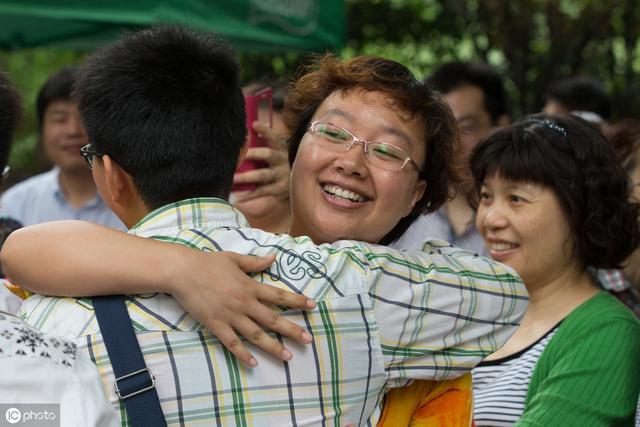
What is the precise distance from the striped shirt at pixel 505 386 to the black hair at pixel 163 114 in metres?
1.32

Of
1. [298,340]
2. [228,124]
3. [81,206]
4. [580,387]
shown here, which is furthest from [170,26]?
[81,206]

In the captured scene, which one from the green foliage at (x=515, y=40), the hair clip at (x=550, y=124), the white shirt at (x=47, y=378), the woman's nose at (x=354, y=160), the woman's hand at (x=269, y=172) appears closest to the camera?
the white shirt at (x=47, y=378)

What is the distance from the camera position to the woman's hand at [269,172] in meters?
2.91

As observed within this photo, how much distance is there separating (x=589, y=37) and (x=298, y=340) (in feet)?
26.3

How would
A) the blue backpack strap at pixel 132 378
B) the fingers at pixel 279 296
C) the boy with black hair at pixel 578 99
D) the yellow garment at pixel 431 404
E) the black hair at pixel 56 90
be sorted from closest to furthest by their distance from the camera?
1. the blue backpack strap at pixel 132 378
2. the fingers at pixel 279 296
3. the yellow garment at pixel 431 404
4. the black hair at pixel 56 90
5. the boy with black hair at pixel 578 99

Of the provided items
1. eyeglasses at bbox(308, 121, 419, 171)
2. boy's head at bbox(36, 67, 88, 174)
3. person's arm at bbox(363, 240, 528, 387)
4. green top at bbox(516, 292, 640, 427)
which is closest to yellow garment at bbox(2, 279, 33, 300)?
person's arm at bbox(363, 240, 528, 387)

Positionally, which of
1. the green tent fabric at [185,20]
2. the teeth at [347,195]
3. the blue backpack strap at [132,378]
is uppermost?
the green tent fabric at [185,20]

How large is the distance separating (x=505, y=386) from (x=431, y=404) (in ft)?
2.78

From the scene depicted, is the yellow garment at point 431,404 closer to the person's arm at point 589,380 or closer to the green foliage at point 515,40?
the person's arm at point 589,380

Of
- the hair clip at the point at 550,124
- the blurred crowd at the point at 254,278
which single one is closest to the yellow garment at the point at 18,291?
the blurred crowd at the point at 254,278

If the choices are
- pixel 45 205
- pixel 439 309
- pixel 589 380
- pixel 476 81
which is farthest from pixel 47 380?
pixel 476 81

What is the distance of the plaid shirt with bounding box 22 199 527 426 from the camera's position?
1.63 meters

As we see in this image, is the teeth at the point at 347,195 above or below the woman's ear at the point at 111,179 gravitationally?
below

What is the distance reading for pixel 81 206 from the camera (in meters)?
5.02
